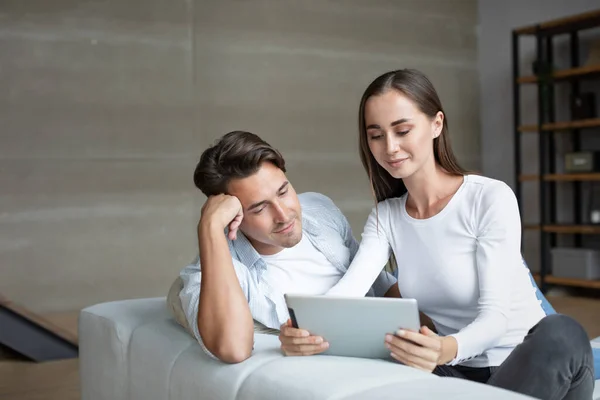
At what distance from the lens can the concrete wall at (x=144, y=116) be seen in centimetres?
495

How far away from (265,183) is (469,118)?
538 centimetres

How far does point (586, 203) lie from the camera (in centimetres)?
621

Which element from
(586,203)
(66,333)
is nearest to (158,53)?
(66,333)

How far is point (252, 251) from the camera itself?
2055mm

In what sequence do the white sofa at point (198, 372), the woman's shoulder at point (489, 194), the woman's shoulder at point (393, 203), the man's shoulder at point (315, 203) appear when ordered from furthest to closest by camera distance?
the man's shoulder at point (315, 203), the woman's shoulder at point (393, 203), the woman's shoulder at point (489, 194), the white sofa at point (198, 372)

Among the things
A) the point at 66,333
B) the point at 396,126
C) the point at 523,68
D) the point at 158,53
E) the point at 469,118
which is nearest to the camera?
the point at 396,126

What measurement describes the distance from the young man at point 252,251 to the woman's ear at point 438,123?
0.40 meters

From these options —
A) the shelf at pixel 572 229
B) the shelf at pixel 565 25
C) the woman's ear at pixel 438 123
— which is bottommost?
the shelf at pixel 572 229

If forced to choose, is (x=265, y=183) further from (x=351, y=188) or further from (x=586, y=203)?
(x=586, y=203)

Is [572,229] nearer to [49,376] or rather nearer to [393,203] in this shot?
[49,376]

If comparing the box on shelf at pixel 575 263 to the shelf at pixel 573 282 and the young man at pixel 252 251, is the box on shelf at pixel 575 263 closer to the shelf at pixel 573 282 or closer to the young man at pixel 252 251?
the shelf at pixel 573 282

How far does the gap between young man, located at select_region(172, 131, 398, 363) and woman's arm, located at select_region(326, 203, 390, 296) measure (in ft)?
0.51

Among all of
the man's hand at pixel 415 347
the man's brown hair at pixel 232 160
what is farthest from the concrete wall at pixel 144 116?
the man's hand at pixel 415 347

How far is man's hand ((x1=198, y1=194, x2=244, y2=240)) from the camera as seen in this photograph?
183 cm
